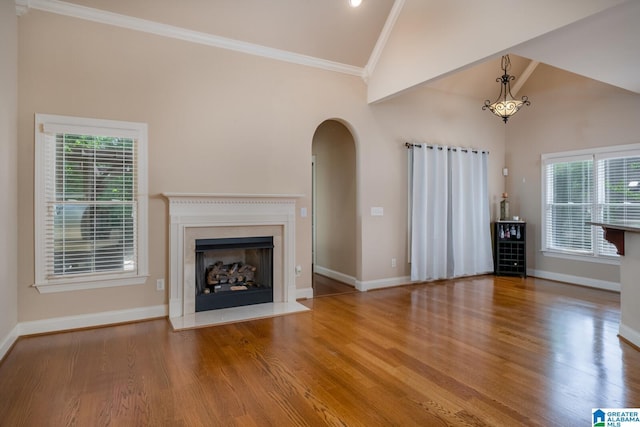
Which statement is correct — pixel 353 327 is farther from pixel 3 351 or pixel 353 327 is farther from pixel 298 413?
pixel 3 351

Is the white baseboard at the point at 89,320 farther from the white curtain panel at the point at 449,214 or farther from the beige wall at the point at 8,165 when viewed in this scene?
the white curtain panel at the point at 449,214

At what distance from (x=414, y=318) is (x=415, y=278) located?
172 cm

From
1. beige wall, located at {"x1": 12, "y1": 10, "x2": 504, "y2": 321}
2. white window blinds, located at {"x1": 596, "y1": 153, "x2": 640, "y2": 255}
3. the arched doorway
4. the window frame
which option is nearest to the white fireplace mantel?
beige wall, located at {"x1": 12, "y1": 10, "x2": 504, "y2": 321}

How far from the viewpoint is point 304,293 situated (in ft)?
15.8

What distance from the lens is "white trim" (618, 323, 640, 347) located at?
310cm

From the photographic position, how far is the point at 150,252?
3908mm

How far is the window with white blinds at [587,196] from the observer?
16.8 ft

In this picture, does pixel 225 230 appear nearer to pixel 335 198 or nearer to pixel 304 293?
pixel 304 293

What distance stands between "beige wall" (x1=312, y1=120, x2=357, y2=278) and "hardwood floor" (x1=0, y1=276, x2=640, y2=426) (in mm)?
1803

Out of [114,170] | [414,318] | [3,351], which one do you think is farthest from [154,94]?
[414,318]

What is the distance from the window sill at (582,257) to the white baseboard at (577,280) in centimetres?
29

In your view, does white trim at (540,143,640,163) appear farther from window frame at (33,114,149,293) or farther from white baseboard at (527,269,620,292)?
window frame at (33,114,149,293)

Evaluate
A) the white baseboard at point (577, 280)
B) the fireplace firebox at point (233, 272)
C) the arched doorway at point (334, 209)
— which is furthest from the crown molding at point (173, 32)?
the white baseboard at point (577, 280)

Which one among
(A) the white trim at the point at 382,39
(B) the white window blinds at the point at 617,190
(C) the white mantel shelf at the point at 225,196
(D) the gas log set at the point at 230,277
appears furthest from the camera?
(B) the white window blinds at the point at 617,190
